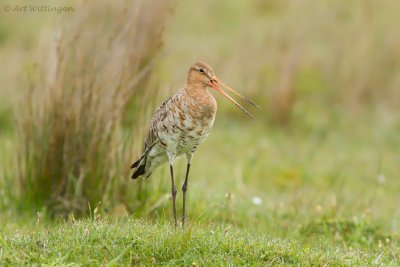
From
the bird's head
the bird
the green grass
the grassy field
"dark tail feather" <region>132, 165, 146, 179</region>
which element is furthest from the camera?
"dark tail feather" <region>132, 165, 146, 179</region>

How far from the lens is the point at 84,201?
6.12 meters

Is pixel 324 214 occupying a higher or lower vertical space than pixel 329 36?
lower

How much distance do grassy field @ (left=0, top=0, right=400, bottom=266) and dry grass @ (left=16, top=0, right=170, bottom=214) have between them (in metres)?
0.02

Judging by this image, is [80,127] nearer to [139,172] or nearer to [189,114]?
[139,172]

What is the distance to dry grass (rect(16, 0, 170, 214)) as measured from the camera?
609 centimetres

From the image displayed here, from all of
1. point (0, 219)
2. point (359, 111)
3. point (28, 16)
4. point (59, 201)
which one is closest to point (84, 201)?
point (59, 201)

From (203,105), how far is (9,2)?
11.1m

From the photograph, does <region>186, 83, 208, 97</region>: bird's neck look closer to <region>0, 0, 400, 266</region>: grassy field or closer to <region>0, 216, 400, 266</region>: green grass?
<region>0, 0, 400, 266</region>: grassy field

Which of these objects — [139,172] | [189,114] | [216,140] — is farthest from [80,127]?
[216,140]

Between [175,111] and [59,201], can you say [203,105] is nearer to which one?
[175,111]

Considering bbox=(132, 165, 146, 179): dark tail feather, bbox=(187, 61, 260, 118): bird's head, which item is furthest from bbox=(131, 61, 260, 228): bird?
bbox=(132, 165, 146, 179): dark tail feather

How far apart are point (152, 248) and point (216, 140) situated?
6142mm

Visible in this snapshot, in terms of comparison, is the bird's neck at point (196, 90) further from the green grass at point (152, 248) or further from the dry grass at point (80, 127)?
the green grass at point (152, 248)

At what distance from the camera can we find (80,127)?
20.1 feet
